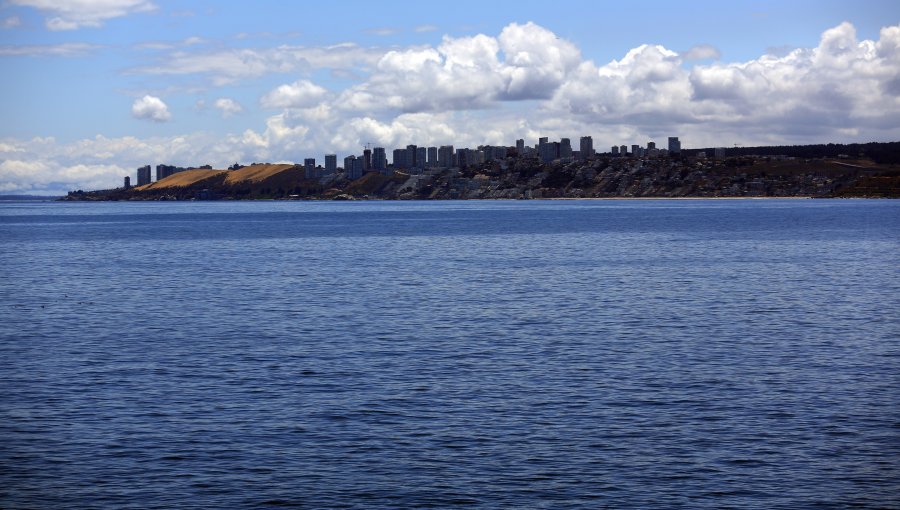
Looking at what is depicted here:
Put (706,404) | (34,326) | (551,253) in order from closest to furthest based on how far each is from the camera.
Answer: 1. (706,404)
2. (34,326)
3. (551,253)

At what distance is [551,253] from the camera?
119438 millimetres

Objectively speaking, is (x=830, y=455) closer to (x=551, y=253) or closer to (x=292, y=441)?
(x=292, y=441)

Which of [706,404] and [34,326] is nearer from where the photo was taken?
[706,404]

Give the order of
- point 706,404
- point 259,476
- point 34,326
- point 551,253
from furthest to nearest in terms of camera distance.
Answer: point 551,253, point 34,326, point 706,404, point 259,476

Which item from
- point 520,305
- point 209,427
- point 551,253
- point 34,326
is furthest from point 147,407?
point 551,253

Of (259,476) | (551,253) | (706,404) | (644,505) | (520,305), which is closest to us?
(644,505)

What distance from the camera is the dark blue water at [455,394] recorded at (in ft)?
85.8

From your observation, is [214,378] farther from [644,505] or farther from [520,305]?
[520,305]

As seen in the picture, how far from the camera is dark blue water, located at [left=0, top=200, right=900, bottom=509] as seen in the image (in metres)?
26.2

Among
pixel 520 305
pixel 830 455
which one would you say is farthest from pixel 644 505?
pixel 520 305

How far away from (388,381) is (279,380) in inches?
168

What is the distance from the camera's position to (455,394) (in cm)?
3634

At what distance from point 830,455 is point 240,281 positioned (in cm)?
6412

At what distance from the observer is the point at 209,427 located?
31.8 m
